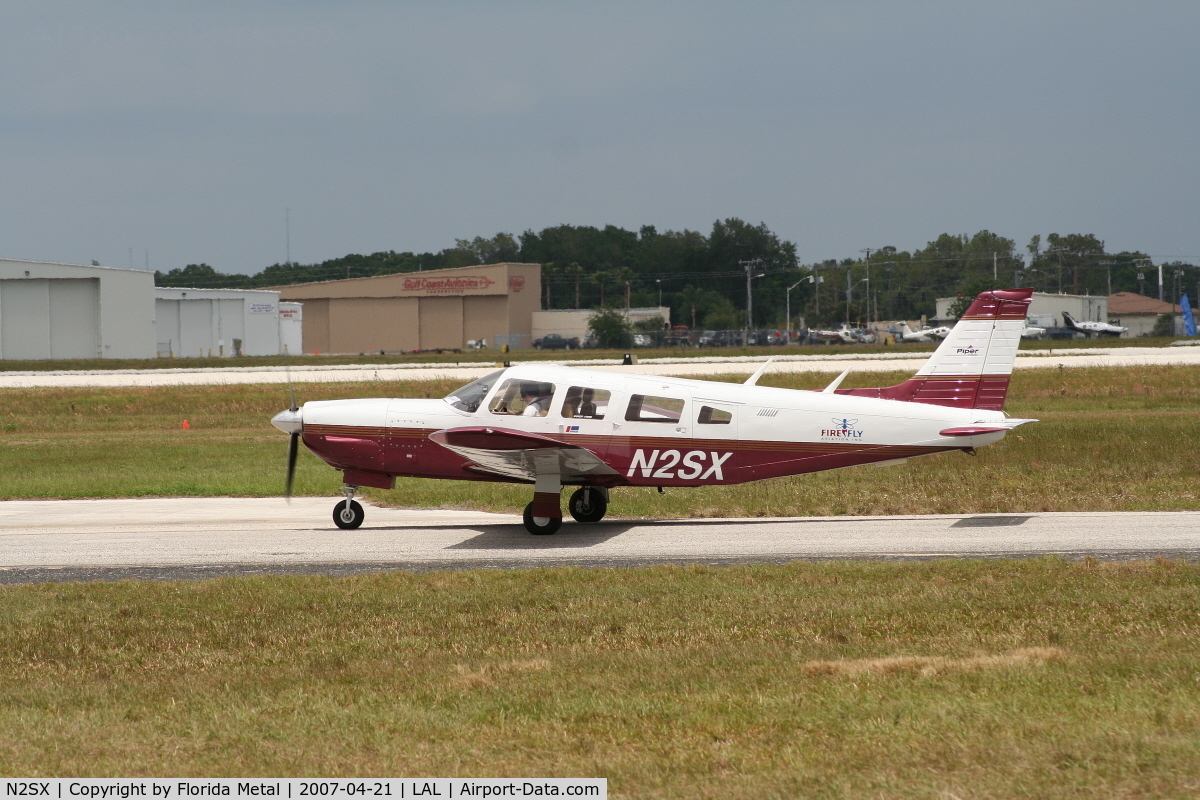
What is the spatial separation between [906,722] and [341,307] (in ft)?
418

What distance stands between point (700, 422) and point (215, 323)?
308 feet

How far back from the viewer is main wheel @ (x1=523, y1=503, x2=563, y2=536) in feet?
47.5

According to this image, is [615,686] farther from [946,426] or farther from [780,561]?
→ [946,426]

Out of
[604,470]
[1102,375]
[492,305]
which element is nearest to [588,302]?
[492,305]

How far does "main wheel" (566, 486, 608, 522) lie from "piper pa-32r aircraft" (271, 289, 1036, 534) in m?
0.79

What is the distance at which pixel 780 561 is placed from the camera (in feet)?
39.6

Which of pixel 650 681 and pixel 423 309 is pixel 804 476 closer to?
pixel 650 681

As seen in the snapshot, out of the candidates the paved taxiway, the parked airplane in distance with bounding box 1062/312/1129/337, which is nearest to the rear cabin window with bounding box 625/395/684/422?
the paved taxiway

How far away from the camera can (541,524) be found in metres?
14.5

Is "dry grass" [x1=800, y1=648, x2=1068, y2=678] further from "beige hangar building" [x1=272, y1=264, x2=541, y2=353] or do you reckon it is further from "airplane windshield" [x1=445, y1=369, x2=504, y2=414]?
"beige hangar building" [x1=272, y1=264, x2=541, y2=353]

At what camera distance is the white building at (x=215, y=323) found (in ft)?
324

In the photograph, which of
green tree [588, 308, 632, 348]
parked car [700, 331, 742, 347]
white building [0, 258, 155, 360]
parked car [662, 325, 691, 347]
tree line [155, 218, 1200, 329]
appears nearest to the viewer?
white building [0, 258, 155, 360]

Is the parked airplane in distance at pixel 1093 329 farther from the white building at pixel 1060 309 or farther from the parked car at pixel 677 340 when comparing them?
the parked car at pixel 677 340

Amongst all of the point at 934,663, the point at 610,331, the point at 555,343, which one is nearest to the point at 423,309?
the point at 555,343
